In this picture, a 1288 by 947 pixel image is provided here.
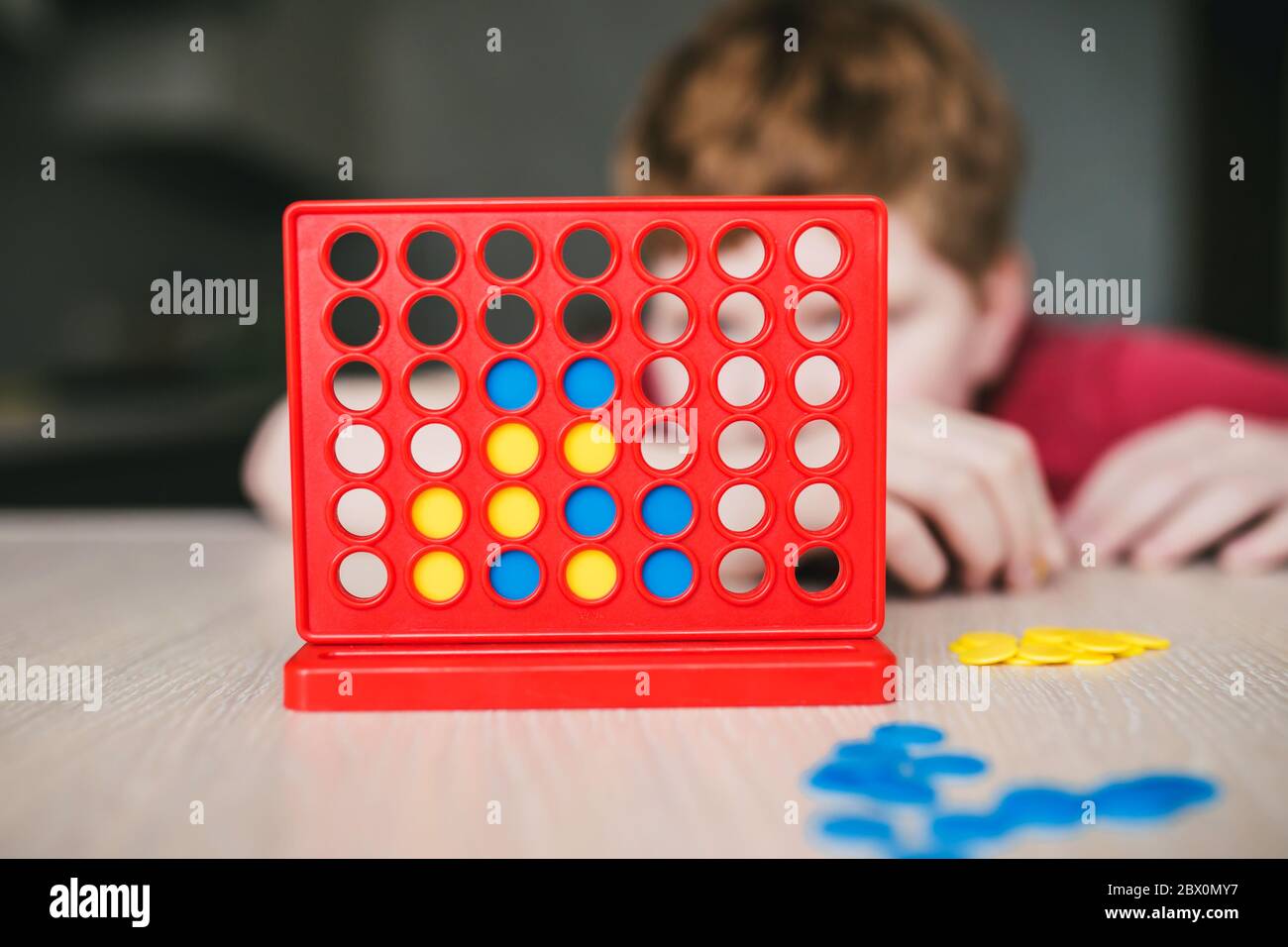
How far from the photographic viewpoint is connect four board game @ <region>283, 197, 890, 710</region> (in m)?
0.43

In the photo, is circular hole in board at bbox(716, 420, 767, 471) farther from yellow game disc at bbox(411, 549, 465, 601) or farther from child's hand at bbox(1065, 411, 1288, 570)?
child's hand at bbox(1065, 411, 1288, 570)

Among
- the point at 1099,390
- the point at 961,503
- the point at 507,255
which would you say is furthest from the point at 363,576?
the point at 507,255

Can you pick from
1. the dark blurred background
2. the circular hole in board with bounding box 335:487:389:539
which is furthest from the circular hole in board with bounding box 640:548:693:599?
the dark blurred background

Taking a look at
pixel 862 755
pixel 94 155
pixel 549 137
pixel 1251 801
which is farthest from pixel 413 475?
pixel 94 155

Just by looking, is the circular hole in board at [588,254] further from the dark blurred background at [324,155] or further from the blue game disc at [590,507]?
the blue game disc at [590,507]

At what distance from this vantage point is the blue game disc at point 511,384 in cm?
44

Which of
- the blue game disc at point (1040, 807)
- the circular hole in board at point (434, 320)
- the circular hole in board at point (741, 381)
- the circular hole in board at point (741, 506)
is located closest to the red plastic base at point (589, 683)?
the blue game disc at point (1040, 807)

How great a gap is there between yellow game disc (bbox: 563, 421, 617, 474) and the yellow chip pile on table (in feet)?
0.66

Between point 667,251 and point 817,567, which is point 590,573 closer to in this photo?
point 817,567

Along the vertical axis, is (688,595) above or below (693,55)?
below

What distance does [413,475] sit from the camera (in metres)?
0.44

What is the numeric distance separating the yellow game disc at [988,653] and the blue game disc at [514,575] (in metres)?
0.21
